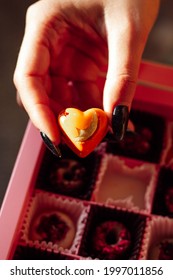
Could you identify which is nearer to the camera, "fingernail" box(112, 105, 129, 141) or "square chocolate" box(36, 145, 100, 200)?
"fingernail" box(112, 105, 129, 141)

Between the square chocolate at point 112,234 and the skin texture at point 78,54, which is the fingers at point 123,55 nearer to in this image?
the skin texture at point 78,54

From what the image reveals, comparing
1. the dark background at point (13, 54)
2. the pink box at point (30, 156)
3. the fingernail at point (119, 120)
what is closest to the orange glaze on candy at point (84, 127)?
the fingernail at point (119, 120)

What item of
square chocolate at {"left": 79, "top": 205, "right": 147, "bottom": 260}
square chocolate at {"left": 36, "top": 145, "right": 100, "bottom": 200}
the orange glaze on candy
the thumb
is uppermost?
the thumb

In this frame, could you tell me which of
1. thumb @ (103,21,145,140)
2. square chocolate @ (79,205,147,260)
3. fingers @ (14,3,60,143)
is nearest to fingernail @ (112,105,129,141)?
thumb @ (103,21,145,140)

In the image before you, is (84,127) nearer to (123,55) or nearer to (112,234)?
(123,55)

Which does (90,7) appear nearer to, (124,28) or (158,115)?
(124,28)

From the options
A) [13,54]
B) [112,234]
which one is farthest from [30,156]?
[13,54]

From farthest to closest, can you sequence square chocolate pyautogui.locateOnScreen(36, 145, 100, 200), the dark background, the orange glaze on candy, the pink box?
the dark background, square chocolate pyautogui.locateOnScreen(36, 145, 100, 200), the pink box, the orange glaze on candy

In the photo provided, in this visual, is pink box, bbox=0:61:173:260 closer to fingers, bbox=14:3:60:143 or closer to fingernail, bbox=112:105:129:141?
fingers, bbox=14:3:60:143
